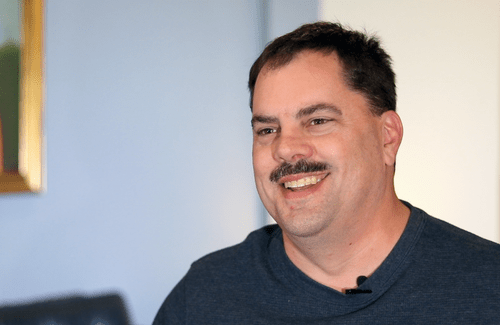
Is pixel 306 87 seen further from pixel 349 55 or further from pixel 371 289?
pixel 371 289

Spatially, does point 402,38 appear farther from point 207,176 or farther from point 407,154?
point 207,176

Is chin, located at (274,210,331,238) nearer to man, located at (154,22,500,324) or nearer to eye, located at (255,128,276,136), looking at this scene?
man, located at (154,22,500,324)

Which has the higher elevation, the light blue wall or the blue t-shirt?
the light blue wall

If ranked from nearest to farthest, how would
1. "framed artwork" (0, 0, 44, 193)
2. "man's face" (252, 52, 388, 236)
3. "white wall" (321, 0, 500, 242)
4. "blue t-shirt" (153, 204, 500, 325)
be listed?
"blue t-shirt" (153, 204, 500, 325), "man's face" (252, 52, 388, 236), "framed artwork" (0, 0, 44, 193), "white wall" (321, 0, 500, 242)

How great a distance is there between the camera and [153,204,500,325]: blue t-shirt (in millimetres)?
1194

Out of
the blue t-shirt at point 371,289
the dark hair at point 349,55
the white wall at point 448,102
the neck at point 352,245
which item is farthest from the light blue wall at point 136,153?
the neck at point 352,245

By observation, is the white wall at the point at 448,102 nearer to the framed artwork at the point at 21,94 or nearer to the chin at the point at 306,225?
the chin at the point at 306,225

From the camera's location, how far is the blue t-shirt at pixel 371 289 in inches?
47.0

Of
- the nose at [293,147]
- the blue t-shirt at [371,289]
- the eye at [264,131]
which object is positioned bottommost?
the blue t-shirt at [371,289]

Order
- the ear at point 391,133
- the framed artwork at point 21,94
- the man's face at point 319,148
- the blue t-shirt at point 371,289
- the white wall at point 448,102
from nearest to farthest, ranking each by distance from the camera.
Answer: the blue t-shirt at point 371,289, the man's face at point 319,148, the ear at point 391,133, the framed artwork at point 21,94, the white wall at point 448,102

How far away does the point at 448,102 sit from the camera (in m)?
2.08

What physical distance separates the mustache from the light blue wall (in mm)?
849

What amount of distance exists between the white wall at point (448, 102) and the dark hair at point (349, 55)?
0.71m

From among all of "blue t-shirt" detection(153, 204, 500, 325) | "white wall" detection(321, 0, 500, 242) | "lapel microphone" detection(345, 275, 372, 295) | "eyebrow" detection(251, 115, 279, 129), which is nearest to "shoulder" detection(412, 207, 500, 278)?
"blue t-shirt" detection(153, 204, 500, 325)
